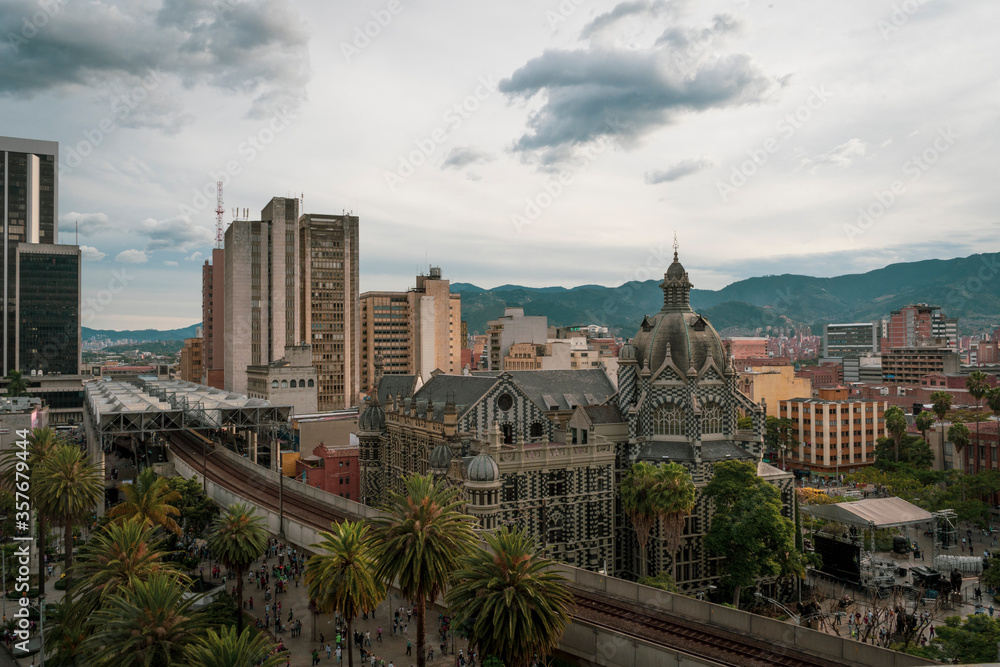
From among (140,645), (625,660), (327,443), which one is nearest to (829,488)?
(327,443)

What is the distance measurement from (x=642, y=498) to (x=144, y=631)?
4622cm

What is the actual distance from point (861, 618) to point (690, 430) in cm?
2389

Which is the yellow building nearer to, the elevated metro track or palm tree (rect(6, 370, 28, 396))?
the elevated metro track

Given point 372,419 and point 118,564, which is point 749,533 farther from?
point 118,564

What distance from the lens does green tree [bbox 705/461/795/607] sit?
232 feet

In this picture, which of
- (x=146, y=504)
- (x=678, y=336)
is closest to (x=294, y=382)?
(x=146, y=504)

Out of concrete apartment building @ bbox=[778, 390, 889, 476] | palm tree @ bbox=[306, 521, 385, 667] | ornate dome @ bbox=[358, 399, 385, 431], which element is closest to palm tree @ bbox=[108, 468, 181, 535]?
palm tree @ bbox=[306, 521, 385, 667]

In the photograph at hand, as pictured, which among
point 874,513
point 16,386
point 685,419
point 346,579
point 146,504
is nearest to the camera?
point 346,579

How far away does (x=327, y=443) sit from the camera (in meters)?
132

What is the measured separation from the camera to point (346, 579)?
48.6 m

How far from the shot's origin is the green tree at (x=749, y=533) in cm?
7056

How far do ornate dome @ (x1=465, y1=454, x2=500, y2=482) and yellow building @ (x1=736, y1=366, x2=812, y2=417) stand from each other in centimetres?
11802

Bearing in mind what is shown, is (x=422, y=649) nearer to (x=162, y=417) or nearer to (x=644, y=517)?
(x=644, y=517)

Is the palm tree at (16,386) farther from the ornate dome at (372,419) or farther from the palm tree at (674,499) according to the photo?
the palm tree at (674,499)
